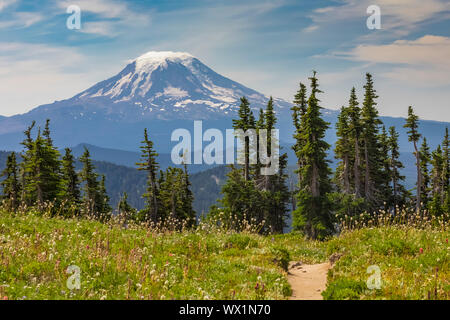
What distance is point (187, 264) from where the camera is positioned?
8.70 metres

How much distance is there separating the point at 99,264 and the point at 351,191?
155 feet

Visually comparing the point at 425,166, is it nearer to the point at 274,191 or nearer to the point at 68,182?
the point at 274,191

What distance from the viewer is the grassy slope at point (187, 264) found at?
21.4ft

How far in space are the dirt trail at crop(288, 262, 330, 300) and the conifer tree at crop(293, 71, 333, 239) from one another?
80.6ft

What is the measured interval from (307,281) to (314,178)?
27813mm

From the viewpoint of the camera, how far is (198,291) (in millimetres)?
6777

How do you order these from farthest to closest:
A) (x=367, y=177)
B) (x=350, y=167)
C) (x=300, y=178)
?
(x=350, y=167)
(x=367, y=177)
(x=300, y=178)

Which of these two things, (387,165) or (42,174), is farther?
(387,165)

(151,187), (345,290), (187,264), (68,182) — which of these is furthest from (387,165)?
(345,290)

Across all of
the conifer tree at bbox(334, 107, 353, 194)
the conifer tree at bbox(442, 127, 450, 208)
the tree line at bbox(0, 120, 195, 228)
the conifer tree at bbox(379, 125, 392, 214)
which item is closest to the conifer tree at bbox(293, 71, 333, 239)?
the tree line at bbox(0, 120, 195, 228)

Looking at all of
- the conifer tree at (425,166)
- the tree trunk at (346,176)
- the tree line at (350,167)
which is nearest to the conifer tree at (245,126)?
the tree line at (350,167)
